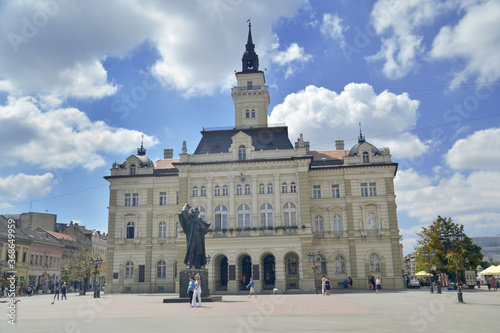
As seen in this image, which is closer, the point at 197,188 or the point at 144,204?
the point at 197,188

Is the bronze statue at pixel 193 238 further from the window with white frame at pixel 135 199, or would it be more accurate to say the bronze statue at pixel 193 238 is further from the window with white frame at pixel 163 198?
the window with white frame at pixel 135 199

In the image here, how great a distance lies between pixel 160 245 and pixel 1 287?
70.4 ft

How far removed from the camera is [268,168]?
165ft

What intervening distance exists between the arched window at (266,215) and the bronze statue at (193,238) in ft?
69.7

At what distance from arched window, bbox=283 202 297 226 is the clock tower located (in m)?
14.8

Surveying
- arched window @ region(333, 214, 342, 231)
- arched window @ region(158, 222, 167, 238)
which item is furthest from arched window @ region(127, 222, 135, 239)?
arched window @ region(333, 214, 342, 231)

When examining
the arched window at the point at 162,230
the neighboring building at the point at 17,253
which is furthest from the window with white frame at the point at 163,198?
the neighboring building at the point at 17,253

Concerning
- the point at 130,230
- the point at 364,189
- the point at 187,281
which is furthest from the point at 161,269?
the point at 187,281

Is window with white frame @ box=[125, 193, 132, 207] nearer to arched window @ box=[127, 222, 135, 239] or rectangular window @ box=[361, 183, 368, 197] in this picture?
arched window @ box=[127, 222, 135, 239]

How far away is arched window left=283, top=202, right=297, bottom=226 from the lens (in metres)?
49.3

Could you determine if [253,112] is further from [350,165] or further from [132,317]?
[132,317]

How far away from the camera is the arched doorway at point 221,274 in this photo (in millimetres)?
49250

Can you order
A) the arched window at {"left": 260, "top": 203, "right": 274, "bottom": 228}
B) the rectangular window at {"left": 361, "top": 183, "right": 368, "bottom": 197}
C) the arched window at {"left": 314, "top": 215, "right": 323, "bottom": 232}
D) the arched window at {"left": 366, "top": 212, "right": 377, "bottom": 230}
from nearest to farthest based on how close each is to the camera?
1. the arched window at {"left": 260, "top": 203, "right": 274, "bottom": 228}
2. the arched window at {"left": 366, "top": 212, "right": 377, "bottom": 230}
3. the rectangular window at {"left": 361, "top": 183, "right": 368, "bottom": 197}
4. the arched window at {"left": 314, "top": 215, "right": 323, "bottom": 232}

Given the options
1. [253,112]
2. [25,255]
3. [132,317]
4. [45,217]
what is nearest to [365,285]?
[253,112]
